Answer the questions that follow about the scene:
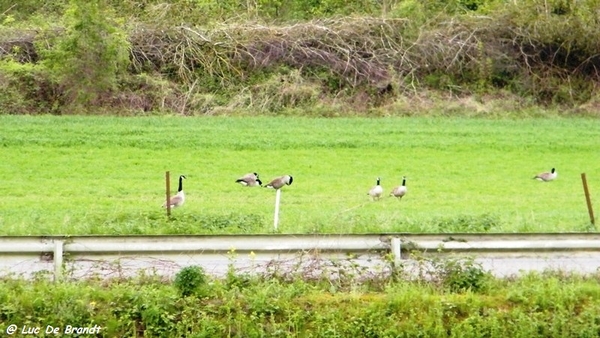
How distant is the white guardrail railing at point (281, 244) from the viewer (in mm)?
14781

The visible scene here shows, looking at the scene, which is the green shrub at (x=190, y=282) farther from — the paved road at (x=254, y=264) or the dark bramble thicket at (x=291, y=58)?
the dark bramble thicket at (x=291, y=58)

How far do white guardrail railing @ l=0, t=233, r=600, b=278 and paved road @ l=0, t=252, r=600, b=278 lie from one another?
103mm

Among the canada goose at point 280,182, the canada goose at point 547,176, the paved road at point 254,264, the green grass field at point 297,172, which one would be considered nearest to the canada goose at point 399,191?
the green grass field at point 297,172

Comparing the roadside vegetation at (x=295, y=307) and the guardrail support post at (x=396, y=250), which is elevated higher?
the guardrail support post at (x=396, y=250)

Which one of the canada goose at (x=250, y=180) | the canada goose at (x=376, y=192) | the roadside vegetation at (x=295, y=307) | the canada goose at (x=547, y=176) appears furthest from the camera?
the canada goose at (x=547, y=176)

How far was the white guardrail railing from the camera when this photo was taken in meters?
14.8

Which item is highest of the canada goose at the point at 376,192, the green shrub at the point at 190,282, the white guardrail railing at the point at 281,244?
the canada goose at the point at 376,192

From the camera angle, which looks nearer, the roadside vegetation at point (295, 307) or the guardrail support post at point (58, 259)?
the roadside vegetation at point (295, 307)

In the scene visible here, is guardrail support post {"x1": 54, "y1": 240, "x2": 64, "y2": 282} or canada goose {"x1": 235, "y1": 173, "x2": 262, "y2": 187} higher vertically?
canada goose {"x1": 235, "y1": 173, "x2": 262, "y2": 187}

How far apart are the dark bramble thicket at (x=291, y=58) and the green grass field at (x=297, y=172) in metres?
2.92

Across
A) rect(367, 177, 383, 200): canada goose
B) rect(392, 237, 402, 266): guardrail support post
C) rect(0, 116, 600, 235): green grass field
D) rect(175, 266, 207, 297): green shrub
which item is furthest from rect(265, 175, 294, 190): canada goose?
rect(175, 266, 207, 297): green shrub

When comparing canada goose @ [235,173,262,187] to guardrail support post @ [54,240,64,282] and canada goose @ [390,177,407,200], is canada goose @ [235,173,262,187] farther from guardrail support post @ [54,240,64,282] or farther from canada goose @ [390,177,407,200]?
guardrail support post @ [54,240,64,282]

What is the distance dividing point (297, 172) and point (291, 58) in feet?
50.7

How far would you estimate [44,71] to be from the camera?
4116 centimetres
